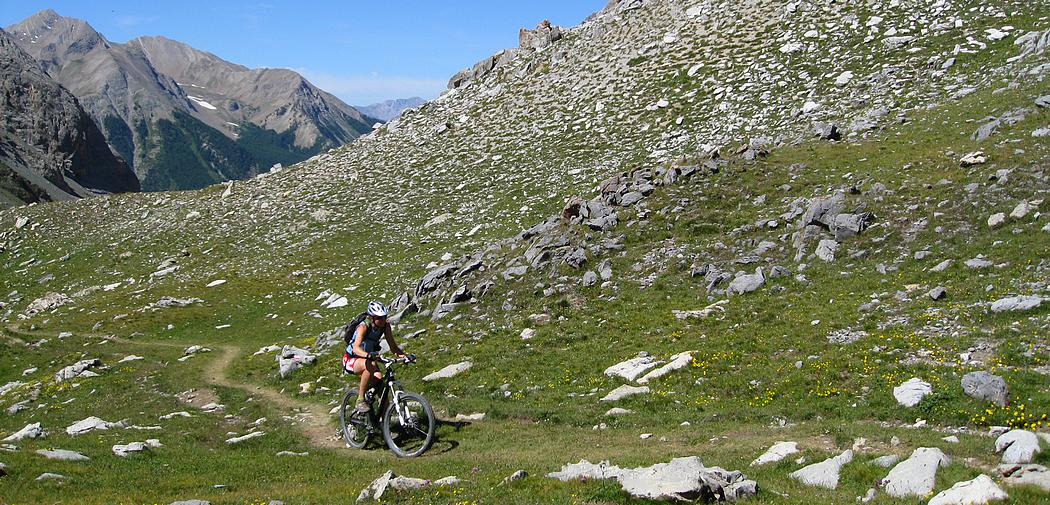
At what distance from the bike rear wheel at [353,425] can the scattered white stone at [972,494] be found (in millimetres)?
12482

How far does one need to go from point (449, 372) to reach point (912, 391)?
49.1 feet

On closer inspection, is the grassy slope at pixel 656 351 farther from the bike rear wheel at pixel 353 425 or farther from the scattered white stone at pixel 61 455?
the bike rear wheel at pixel 353 425

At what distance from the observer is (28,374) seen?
33.8 metres

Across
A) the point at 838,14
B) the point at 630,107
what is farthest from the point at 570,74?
the point at 838,14

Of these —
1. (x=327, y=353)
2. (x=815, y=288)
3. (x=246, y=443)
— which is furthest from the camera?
(x=327, y=353)

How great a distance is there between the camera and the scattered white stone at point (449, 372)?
2347 cm

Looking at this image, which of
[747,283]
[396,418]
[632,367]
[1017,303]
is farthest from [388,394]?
A: [1017,303]

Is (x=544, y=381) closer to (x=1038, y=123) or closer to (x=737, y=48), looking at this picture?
(x=1038, y=123)

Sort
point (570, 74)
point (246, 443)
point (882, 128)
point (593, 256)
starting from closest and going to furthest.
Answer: point (246, 443) < point (593, 256) < point (882, 128) < point (570, 74)

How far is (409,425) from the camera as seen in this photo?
1532 centimetres

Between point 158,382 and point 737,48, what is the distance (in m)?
53.8

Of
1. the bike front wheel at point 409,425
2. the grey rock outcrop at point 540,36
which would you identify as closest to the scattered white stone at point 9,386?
the bike front wheel at point 409,425

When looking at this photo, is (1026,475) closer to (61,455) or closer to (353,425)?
(353,425)

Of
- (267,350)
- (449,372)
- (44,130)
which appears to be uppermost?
(44,130)
